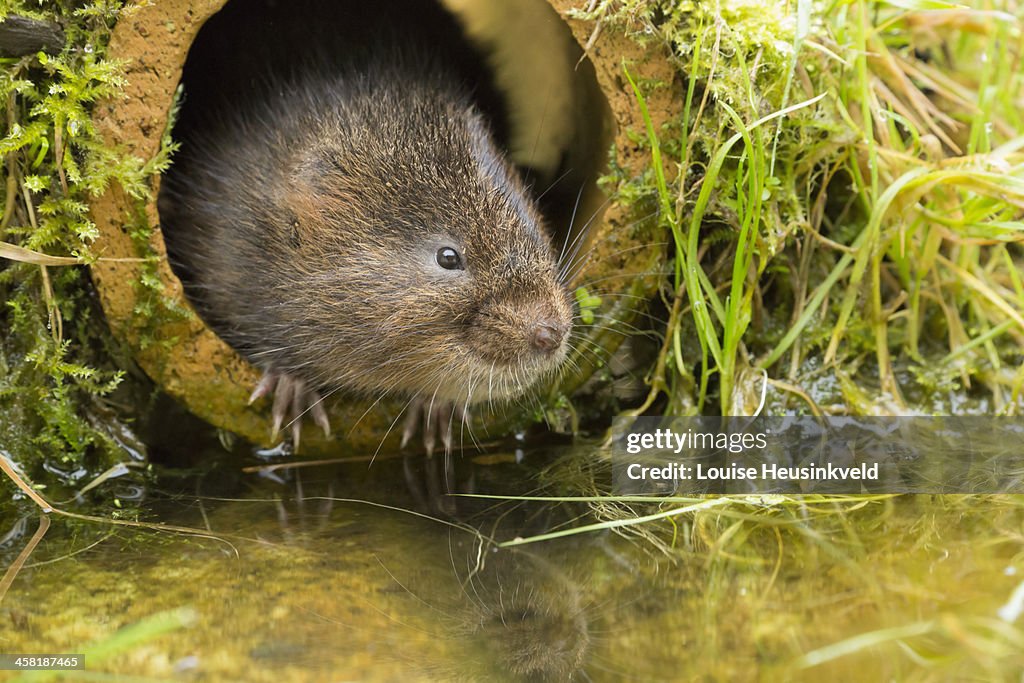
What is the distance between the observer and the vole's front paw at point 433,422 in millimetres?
3443

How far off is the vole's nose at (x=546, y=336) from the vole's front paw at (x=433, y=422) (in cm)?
60

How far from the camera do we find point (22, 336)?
3.19 meters

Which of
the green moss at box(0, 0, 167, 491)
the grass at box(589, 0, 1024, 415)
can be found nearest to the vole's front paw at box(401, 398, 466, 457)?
the grass at box(589, 0, 1024, 415)

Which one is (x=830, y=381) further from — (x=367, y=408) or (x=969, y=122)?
(x=367, y=408)

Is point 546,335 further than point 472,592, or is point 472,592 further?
point 546,335

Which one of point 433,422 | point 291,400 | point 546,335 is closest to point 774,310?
point 546,335

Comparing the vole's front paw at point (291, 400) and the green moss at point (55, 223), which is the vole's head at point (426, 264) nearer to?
the vole's front paw at point (291, 400)

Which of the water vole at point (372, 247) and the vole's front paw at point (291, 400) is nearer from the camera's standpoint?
the water vole at point (372, 247)

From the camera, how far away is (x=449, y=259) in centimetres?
302

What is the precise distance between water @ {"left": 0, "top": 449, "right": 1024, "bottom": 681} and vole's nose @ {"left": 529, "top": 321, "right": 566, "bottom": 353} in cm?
46

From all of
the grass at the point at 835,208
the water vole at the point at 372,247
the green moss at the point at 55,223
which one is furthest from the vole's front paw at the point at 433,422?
the green moss at the point at 55,223

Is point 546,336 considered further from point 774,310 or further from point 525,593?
point 774,310

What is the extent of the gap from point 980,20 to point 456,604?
11.1 feet

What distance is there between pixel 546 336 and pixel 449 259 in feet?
1.38
